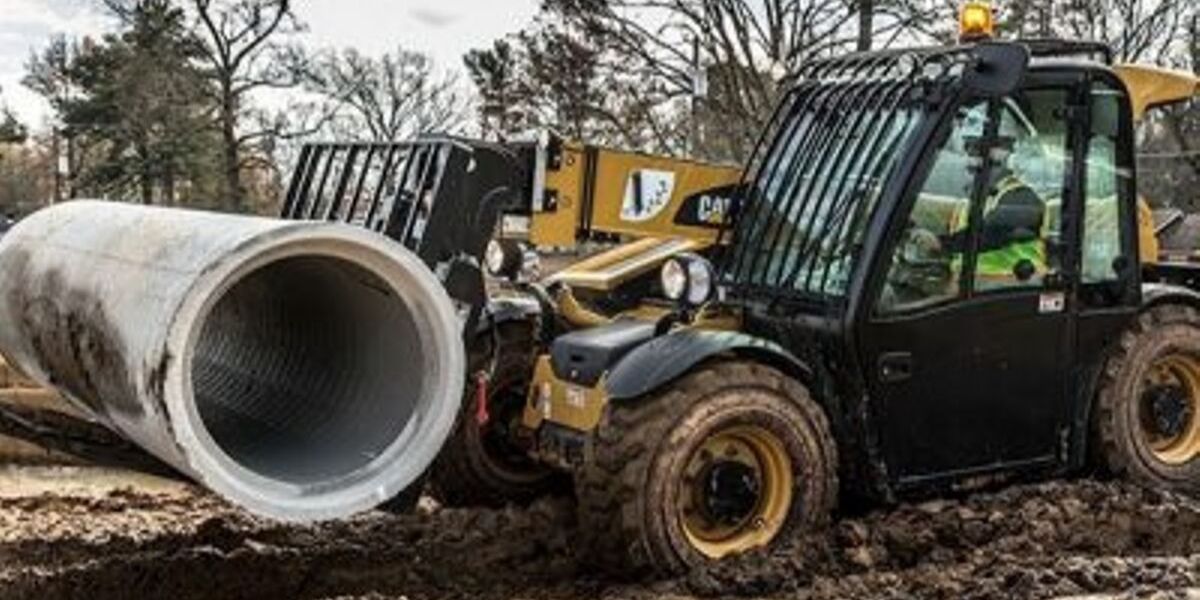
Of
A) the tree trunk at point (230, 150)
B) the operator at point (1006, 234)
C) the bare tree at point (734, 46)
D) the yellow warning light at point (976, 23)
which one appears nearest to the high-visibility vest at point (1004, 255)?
the operator at point (1006, 234)

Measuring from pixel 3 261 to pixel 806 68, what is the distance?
11.5 feet

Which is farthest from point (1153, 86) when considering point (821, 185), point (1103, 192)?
point (821, 185)

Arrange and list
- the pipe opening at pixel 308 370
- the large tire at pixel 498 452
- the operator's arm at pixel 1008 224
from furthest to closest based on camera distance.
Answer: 1. the large tire at pixel 498 452
2. the operator's arm at pixel 1008 224
3. the pipe opening at pixel 308 370

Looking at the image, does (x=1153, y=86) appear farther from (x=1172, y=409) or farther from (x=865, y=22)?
(x=865, y=22)

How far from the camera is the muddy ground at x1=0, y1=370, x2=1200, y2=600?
5477 millimetres

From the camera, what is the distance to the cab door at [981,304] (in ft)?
19.9

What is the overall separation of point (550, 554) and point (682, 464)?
0.90 metres

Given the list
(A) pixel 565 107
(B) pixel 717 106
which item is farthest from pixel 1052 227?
(A) pixel 565 107

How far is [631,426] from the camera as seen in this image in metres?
5.54

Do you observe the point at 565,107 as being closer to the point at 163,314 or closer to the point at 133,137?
the point at 133,137

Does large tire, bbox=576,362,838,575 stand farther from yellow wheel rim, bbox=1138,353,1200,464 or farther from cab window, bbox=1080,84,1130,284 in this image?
yellow wheel rim, bbox=1138,353,1200,464

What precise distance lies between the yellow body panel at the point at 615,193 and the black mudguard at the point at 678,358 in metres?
0.85

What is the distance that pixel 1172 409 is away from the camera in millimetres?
6988

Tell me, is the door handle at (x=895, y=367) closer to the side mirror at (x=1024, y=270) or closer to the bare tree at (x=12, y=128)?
the side mirror at (x=1024, y=270)
